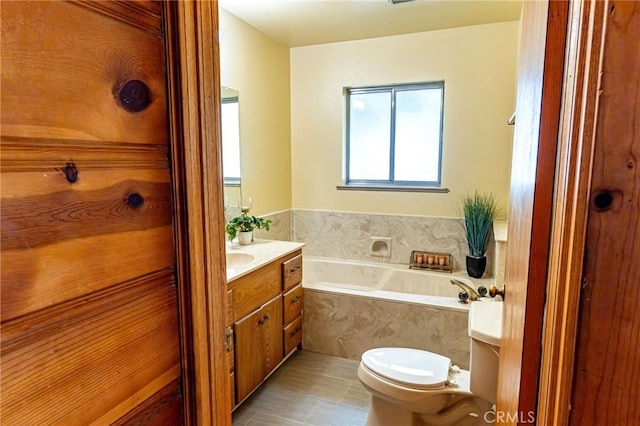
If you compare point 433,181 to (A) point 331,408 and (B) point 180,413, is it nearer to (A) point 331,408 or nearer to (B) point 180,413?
(A) point 331,408

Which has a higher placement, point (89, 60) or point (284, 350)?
point (89, 60)

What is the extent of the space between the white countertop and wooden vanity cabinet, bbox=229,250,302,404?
0.04 meters

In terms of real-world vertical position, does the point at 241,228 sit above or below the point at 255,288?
above

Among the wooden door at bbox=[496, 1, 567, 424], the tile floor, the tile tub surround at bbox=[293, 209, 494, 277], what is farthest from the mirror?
the wooden door at bbox=[496, 1, 567, 424]

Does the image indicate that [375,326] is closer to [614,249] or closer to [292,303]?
[292,303]

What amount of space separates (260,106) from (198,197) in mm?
2643

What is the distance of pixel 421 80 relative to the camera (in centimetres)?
324

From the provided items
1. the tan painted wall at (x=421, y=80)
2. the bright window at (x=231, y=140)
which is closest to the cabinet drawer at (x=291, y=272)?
the bright window at (x=231, y=140)

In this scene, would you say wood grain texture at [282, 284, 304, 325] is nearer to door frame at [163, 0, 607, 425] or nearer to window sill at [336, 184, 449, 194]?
window sill at [336, 184, 449, 194]

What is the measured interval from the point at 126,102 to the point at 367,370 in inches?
63.4

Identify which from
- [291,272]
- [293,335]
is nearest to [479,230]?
[291,272]

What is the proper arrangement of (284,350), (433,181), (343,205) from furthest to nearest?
(343,205), (433,181), (284,350)

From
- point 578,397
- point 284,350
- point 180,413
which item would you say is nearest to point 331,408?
point 284,350

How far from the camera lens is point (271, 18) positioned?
2.85 m
